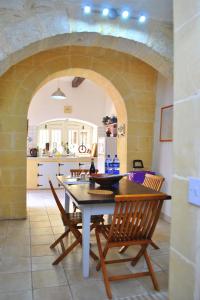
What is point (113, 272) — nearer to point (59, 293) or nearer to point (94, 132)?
point (59, 293)

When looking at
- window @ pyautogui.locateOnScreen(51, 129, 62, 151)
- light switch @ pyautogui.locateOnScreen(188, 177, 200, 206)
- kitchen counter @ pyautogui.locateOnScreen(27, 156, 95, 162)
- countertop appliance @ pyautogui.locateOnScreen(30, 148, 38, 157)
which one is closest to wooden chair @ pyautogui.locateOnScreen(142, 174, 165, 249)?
light switch @ pyautogui.locateOnScreen(188, 177, 200, 206)

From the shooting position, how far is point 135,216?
2320 mm

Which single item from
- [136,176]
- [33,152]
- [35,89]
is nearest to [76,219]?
[136,176]

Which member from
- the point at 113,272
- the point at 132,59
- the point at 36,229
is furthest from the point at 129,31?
the point at 36,229

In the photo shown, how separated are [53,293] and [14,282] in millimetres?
419

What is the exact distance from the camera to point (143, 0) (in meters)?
2.54

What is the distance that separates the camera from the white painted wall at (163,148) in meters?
4.40

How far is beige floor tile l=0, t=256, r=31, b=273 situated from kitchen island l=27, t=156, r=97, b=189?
4.35m

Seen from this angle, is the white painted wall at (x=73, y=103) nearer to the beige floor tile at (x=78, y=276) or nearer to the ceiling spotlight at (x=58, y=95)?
the ceiling spotlight at (x=58, y=95)

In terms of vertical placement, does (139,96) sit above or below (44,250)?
above

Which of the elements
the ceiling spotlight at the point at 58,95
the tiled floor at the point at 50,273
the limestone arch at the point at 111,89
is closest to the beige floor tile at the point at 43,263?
the tiled floor at the point at 50,273

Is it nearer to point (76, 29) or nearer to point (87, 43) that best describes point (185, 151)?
point (76, 29)

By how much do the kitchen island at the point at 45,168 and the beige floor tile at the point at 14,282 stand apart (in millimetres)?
4720

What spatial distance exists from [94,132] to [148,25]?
5809 millimetres
